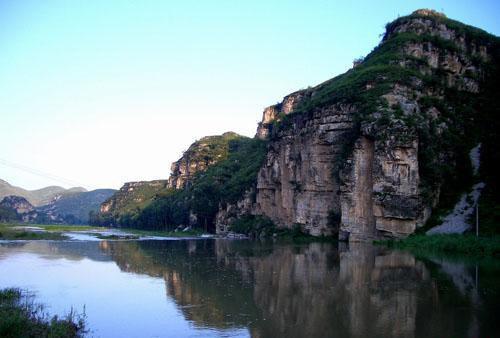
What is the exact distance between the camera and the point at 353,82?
65750mm

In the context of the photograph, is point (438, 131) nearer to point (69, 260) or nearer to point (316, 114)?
point (316, 114)

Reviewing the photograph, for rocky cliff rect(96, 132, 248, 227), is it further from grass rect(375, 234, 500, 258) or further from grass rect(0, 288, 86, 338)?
grass rect(0, 288, 86, 338)

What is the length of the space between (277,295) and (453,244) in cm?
2443

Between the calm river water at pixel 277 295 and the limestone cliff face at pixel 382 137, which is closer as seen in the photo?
the calm river water at pixel 277 295

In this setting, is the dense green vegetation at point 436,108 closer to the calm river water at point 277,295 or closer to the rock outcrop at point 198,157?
the calm river water at point 277,295

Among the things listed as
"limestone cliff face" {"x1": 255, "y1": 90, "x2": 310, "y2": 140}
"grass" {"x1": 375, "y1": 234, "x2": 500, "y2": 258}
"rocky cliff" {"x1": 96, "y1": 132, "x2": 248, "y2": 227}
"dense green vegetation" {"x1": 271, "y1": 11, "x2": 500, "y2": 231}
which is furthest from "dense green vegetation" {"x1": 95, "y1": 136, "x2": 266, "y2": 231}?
"grass" {"x1": 375, "y1": 234, "x2": 500, "y2": 258}

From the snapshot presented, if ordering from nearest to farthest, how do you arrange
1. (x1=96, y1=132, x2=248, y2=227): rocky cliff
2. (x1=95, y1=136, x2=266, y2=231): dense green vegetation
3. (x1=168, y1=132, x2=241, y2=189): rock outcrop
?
(x1=95, y1=136, x2=266, y2=231): dense green vegetation → (x1=96, y1=132, x2=248, y2=227): rocky cliff → (x1=168, y1=132, x2=241, y2=189): rock outcrop

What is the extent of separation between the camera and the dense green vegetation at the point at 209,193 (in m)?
106

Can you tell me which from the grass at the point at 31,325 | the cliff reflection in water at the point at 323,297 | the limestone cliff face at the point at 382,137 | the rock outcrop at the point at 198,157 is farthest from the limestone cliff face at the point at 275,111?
the grass at the point at 31,325

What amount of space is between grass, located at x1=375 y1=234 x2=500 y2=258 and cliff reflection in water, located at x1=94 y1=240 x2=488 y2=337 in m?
6.07

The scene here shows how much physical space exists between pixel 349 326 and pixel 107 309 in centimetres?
1059

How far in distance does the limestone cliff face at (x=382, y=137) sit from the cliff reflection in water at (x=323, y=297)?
1769 centimetres

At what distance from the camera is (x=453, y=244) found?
41281mm

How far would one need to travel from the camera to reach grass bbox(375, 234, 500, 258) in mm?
37253
